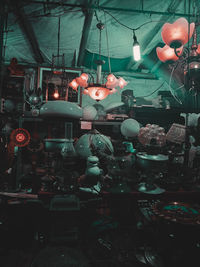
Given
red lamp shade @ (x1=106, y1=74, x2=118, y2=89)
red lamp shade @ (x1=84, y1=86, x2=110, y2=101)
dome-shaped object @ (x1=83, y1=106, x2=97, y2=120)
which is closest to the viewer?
red lamp shade @ (x1=84, y1=86, x2=110, y2=101)

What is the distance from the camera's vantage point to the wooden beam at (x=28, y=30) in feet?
8.32

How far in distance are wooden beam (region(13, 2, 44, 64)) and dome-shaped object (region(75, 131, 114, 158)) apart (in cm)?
201

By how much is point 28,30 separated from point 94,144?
2518 mm

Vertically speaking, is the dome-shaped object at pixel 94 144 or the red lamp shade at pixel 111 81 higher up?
the red lamp shade at pixel 111 81

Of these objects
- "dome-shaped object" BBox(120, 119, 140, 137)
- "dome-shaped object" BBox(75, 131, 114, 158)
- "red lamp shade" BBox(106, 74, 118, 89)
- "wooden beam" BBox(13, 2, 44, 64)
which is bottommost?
"dome-shaped object" BBox(75, 131, 114, 158)

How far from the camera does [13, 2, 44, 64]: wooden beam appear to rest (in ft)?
8.32

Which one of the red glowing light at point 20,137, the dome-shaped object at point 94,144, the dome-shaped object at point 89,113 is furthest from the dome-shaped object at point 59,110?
the dome-shaped object at point 89,113

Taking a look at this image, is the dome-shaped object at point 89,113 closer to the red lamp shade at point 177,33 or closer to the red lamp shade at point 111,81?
the red lamp shade at point 111,81

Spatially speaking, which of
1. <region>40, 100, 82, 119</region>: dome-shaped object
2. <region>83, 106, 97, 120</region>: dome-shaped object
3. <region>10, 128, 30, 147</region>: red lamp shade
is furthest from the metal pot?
<region>83, 106, 97, 120</region>: dome-shaped object

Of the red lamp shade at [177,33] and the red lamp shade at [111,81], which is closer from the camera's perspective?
the red lamp shade at [177,33]

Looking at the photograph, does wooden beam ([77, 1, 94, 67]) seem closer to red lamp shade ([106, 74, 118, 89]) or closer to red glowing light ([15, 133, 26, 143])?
red lamp shade ([106, 74, 118, 89])

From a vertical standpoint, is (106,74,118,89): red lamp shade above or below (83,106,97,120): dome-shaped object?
above

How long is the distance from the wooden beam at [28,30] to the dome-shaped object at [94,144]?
2.01 meters

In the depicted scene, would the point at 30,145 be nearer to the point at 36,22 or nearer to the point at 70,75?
the point at 70,75
